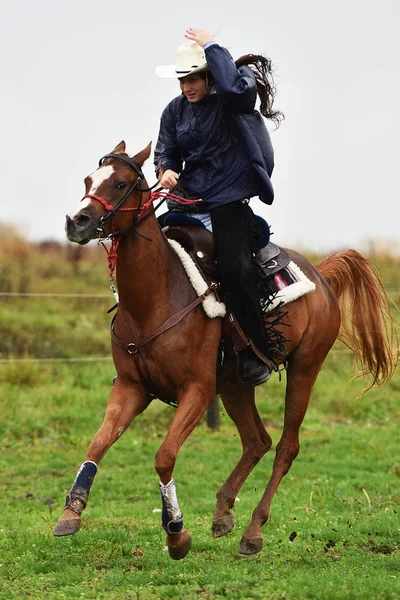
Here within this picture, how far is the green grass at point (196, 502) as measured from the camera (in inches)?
238

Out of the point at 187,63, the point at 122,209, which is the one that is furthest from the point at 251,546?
the point at 187,63

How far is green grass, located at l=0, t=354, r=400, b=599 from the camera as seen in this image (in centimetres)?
604

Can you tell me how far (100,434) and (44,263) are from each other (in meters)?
13.0

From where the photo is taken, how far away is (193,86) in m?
6.70

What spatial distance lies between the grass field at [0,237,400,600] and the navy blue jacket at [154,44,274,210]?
2.72m

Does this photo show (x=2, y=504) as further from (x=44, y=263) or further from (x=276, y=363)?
(x=44, y=263)

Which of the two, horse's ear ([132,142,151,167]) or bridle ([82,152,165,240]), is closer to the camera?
bridle ([82,152,165,240])

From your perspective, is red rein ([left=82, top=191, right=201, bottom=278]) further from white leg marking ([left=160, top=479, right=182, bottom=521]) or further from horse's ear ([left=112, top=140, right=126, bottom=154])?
white leg marking ([left=160, top=479, right=182, bottom=521])

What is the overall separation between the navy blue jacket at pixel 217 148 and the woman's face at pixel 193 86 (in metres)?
0.07

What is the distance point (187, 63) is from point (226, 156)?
0.74 meters

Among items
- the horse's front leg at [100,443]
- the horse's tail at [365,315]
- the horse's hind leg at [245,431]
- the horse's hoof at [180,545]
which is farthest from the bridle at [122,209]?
the horse's tail at [365,315]

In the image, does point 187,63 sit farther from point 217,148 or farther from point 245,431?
point 245,431

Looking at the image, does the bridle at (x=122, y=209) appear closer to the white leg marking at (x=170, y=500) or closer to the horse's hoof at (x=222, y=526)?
the white leg marking at (x=170, y=500)

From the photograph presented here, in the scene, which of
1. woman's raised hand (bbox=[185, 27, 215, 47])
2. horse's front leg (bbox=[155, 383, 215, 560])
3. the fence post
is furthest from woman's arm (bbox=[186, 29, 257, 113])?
the fence post
